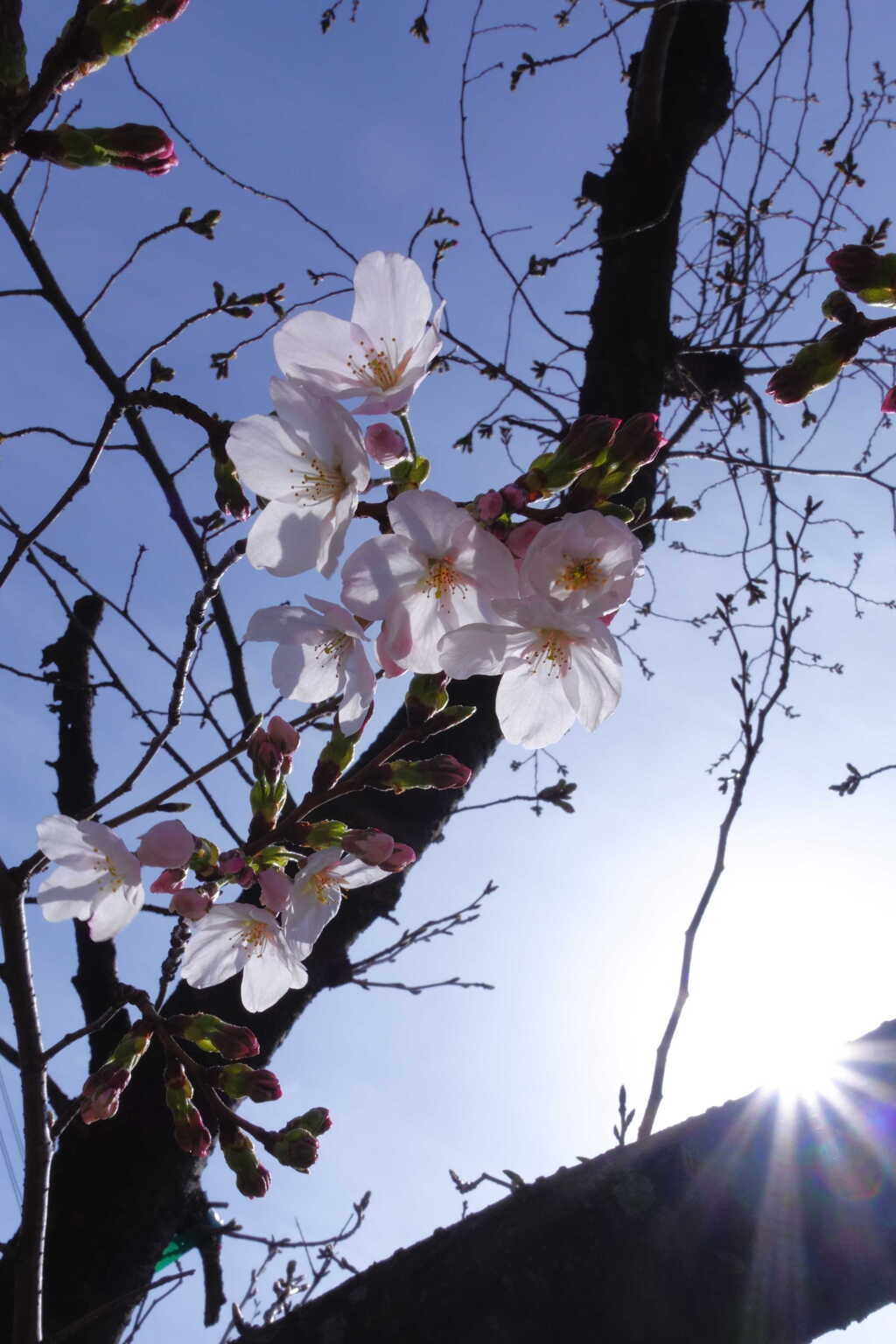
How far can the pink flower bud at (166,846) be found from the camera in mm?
1188

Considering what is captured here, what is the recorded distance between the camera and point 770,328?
3.50m

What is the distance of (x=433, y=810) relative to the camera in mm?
2209

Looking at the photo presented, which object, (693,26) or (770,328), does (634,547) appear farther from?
(693,26)

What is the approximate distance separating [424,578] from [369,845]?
37cm

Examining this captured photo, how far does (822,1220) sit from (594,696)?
593mm

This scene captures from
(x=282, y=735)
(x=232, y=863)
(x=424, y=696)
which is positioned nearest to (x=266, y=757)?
(x=282, y=735)

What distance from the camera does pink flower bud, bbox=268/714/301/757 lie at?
126 cm

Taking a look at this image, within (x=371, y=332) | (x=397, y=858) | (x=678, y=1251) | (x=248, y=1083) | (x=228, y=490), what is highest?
(x=371, y=332)

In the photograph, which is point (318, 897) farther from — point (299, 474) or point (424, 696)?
point (299, 474)

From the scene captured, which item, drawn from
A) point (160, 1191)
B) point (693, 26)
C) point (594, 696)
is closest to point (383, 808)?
point (160, 1191)

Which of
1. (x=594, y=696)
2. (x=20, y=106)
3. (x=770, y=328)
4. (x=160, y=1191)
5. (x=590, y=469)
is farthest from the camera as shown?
(x=770, y=328)

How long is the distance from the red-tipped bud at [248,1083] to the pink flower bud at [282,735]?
443 mm

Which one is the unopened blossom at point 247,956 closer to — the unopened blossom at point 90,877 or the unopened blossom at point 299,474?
the unopened blossom at point 90,877

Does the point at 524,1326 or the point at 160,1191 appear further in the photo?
the point at 160,1191
